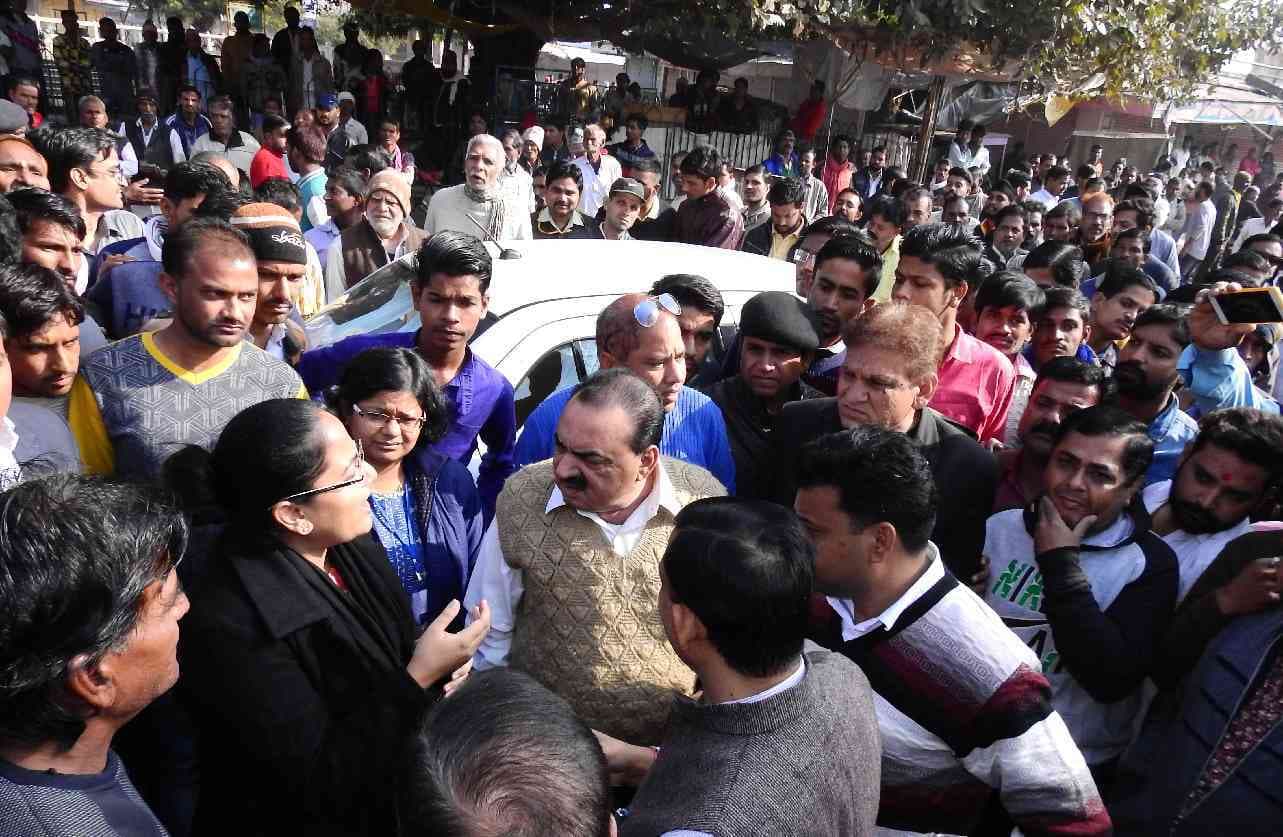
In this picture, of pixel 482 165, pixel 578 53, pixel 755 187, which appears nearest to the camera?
pixel 482 165

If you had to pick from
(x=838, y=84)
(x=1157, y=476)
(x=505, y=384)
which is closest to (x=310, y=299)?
(x=505, y=384)

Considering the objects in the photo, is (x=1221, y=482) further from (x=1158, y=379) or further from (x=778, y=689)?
(x=778, y=689)

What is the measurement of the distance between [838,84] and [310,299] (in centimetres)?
1008

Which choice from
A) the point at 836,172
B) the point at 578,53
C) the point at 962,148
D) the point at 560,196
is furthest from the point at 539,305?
the point at 578,53

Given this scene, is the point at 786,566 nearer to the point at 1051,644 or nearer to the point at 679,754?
the point at 679,754

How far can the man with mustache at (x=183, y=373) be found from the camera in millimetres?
2457

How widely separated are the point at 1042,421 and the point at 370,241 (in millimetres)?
3825

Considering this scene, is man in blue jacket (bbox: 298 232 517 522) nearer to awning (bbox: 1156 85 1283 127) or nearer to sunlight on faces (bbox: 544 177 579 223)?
sunlight on faces (bbox: 544 177 579 223)

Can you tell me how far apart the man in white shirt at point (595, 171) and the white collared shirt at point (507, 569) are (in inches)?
288

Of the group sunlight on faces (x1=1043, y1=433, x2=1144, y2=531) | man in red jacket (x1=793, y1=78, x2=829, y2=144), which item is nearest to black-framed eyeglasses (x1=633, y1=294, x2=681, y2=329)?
sunlight on faces (x1=1043, y1=433, x2=1144, y2=531)

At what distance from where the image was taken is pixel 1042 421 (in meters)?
3.06

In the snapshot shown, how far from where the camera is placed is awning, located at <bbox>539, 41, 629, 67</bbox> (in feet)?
60.1

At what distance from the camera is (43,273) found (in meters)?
2.45

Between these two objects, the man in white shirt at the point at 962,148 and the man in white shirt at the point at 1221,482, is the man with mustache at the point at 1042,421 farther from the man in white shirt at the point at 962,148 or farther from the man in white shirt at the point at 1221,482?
the man in white shirt at the point at 962,148
